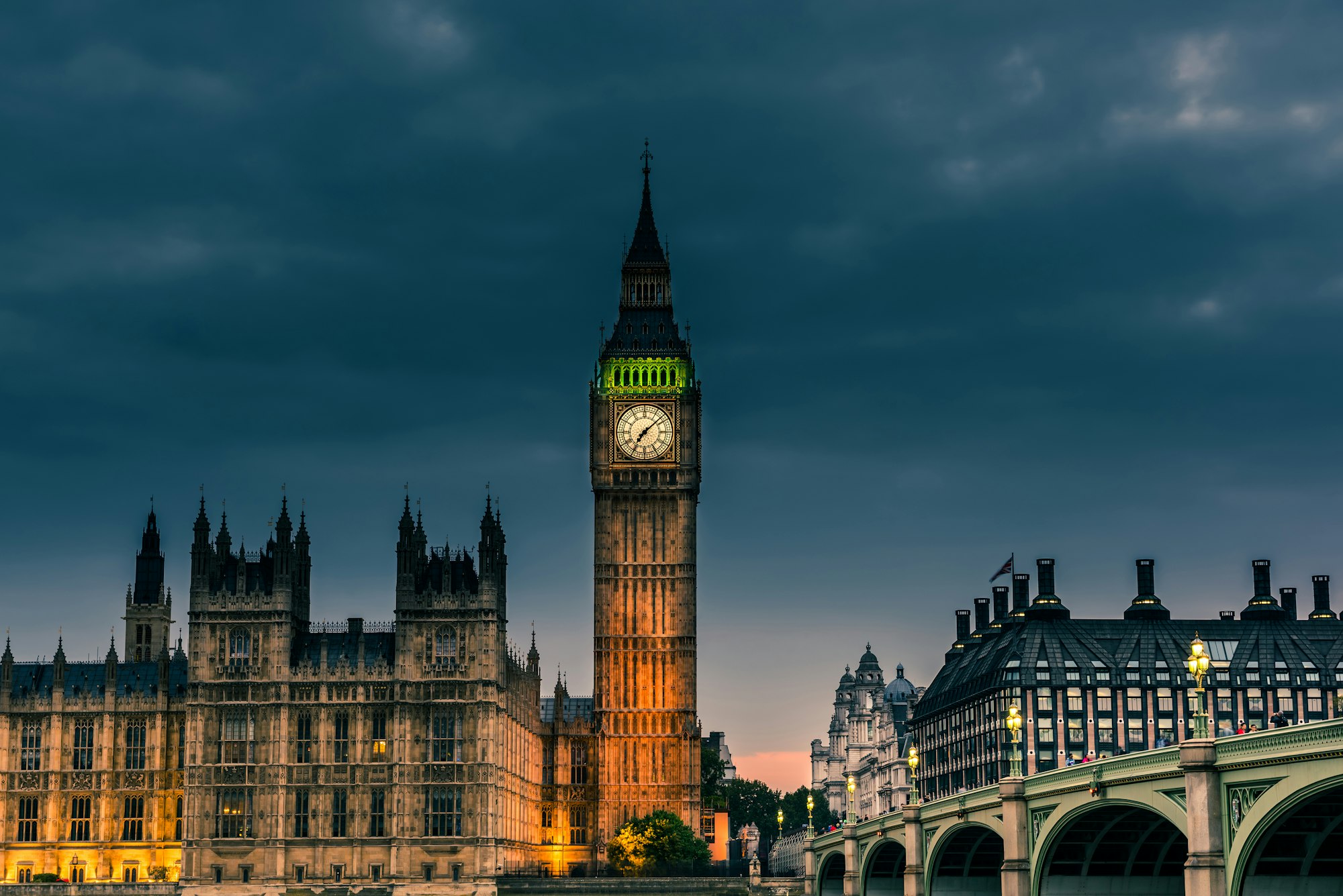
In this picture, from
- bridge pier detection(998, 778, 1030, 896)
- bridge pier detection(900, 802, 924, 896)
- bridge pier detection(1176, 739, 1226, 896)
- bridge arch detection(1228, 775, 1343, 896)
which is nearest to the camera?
bridge pier detection(1176, 739, 1226, 896)

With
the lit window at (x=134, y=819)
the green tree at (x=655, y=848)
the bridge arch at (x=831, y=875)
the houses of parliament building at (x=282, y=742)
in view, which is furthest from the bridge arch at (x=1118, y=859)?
the lit window at (x=134, y=819)

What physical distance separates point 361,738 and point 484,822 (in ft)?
39.6

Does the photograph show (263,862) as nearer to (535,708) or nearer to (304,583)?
(304,583)

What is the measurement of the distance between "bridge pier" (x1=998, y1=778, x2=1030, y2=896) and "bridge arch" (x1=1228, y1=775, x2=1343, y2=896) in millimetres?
16112

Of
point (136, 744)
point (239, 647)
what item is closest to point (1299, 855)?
point (239, 647)

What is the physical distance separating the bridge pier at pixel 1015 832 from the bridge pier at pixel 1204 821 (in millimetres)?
18300

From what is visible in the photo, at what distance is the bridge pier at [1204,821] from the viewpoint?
58.9 meters

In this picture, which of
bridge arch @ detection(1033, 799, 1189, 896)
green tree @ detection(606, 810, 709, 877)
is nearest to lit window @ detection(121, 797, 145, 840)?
green tree @ detection(606, 810, 709, 877)

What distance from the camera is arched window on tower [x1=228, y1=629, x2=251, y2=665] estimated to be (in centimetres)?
15725

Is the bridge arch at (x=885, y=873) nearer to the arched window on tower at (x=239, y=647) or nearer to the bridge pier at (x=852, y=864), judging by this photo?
the bridge pier at (x=852, y=864)

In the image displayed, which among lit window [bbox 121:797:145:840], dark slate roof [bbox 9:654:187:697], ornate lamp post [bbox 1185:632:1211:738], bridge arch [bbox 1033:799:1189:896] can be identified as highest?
dark slate roof [bbox 9:654:187:697]

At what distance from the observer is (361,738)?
511 feet

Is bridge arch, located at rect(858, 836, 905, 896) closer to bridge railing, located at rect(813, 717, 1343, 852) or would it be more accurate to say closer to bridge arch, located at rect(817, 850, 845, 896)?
bridge arch, located at rect(817, 850, 845, 896)

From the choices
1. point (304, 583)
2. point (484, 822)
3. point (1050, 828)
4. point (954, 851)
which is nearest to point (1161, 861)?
point (1050, 828)
